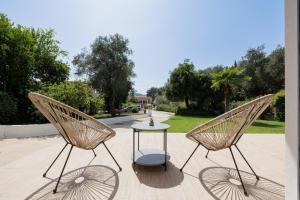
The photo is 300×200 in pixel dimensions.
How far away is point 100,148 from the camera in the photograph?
13.3ft

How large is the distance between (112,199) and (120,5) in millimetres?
6341

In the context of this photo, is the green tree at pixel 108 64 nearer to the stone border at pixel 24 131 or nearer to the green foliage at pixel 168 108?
the stone border at pixel 24 131

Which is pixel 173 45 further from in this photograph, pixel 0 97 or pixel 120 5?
pixel 0 97

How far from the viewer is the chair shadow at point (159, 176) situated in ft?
7.80

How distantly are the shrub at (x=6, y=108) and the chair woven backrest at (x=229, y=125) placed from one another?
7.16m

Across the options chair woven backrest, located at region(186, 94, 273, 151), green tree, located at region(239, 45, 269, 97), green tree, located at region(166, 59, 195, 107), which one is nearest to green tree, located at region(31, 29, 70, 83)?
chair woven backrest, located at region(186, 94, 273, 151)

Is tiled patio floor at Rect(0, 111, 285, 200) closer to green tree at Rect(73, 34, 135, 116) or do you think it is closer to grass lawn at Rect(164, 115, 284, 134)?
grass lawn at Rect(164, 115, 284, 134)

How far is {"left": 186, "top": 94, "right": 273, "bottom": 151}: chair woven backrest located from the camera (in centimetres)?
219

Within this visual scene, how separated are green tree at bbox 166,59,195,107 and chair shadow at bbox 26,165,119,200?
17587mm

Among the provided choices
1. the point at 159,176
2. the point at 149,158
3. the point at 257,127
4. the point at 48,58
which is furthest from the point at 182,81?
the point at 159,176

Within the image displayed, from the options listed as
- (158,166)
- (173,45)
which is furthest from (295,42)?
(173,45)

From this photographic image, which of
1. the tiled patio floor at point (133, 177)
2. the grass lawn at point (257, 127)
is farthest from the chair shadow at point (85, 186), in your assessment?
the grass lawn at point (257, 127)

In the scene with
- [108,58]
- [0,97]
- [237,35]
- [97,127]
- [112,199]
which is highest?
[237,35]

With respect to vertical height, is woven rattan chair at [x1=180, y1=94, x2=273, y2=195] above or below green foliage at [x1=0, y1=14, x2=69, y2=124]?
below
